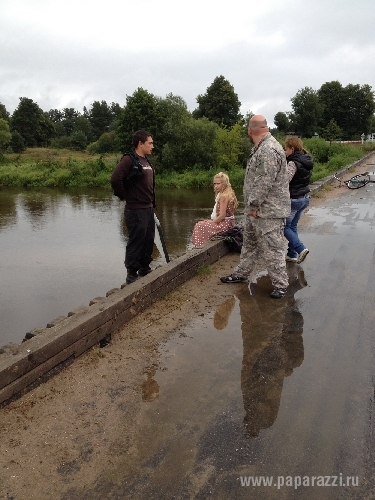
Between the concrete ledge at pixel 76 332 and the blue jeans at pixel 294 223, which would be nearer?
the concrete ledge at pixel 76 332

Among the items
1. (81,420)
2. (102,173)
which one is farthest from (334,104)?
(81,420)

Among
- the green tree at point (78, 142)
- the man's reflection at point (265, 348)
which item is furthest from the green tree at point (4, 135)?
the man's reflection at point (265, 348)

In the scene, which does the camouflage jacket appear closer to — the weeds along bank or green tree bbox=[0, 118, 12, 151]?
the weeds along bank

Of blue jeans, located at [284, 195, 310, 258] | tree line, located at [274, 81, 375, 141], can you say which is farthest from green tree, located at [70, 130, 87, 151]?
blue jeans, located at [284, 195, 310, 258]

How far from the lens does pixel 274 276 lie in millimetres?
5121

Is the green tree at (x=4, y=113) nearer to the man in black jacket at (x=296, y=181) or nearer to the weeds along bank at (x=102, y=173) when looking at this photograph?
the weeds along bank at (x=102, y=173)

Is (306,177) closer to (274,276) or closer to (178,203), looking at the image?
(274,276)

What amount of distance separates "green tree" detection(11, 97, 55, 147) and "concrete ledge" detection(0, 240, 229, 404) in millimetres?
79035

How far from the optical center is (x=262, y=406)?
3160mm

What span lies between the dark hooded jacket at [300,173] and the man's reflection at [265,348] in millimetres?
1350

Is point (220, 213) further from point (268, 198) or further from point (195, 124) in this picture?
point (195, 124)

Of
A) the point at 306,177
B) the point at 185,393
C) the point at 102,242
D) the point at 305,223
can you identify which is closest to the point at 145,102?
the point at 102,242

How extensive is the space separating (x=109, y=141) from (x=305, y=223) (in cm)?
6301

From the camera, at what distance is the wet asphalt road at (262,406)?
2488 millimetres
